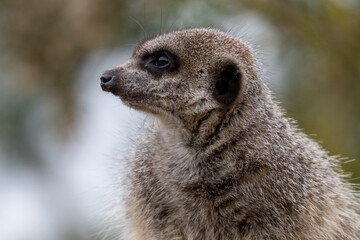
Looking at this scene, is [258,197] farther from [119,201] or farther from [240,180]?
[119,201]

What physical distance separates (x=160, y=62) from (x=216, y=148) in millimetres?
793

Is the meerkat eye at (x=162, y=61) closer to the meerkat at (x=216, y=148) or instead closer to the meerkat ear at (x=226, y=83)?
the meerkat at (x=216, y=148)

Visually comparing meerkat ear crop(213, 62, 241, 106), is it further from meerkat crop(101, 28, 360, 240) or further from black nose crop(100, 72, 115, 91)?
black nose crop(100, 72, 115, 91)

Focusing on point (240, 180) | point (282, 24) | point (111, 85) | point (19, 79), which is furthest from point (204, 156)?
point (19, 79)

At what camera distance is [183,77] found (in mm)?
5598

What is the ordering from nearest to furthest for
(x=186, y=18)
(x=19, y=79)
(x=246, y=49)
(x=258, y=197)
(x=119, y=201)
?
(x=258, y=197) < (x=246, y=49) < (x=119, y=201) < (x=186, y=18) < (x=19, y=79)

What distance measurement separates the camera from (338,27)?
27.0 ft

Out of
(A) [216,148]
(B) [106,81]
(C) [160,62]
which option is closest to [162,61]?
(C) [160,62]

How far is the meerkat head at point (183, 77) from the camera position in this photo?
→ 553 centimetres

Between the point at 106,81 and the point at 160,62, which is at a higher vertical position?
the point at 160,62

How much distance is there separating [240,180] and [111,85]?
1.18 meters

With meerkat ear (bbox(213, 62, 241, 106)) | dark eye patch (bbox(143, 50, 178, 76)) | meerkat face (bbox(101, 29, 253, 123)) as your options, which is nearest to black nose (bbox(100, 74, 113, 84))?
meerkat face (bbox(101, 29, 253, 123))

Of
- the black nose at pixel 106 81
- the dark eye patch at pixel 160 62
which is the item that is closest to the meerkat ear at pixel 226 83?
the dark eye patch at pixel 160 62

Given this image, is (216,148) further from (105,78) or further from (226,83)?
(105,78)
